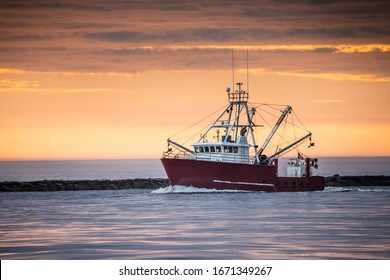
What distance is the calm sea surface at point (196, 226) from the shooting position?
86.8 ft

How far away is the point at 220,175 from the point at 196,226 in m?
20.6

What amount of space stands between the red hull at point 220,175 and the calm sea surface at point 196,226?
684mm

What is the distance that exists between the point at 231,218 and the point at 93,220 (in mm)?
6458

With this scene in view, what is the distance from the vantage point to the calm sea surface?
26469mm

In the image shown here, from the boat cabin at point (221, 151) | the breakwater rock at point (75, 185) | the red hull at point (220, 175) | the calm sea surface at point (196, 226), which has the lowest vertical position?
the calm sea surface at point (196, 226)

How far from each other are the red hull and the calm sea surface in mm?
684

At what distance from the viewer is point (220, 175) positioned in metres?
56.3

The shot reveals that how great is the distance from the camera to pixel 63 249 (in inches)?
1061

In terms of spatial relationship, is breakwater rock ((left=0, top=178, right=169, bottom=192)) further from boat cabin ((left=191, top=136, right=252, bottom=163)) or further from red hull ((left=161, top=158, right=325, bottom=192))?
boat cabin ((left=191, top=136, right=252, bottom=163))

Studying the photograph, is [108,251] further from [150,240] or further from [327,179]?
[327,179]

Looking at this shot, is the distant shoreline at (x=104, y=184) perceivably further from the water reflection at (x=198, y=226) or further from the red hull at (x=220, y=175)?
the red hull at (x=220, y=175)

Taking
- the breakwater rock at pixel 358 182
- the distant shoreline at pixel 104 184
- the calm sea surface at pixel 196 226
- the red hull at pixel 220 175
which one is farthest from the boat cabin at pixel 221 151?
the breakwater rock at pixel 358 182

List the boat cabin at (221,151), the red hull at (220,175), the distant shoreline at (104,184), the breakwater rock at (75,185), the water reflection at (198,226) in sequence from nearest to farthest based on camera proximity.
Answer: the water reflection at (198,226), the red hull at (220,175), the boat cabin at (221,151), the breakwater rock at (75,185), the distant shoreline at (104,184)

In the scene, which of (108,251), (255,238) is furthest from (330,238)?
(108,251)
